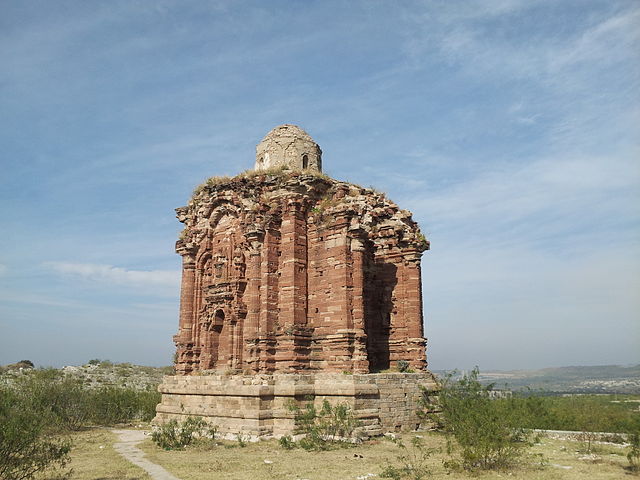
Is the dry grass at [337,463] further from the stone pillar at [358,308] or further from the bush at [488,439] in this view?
the stone pillar at [358,308]

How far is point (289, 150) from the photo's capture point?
21344 millimetres

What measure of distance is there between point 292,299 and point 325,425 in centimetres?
428

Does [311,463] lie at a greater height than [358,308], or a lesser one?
lesser

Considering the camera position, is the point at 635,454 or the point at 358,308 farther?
the point at 358,308

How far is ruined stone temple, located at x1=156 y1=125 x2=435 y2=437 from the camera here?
53.9 feet

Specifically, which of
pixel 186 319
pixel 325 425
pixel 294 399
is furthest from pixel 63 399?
pixel 325 425

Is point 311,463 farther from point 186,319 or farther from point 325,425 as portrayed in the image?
point 186,319

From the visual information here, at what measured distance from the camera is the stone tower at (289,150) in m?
21.3

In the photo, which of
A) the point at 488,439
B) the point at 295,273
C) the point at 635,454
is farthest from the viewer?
the point at 295,273

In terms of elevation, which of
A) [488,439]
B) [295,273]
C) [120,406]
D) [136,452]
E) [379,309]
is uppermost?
[295,273]

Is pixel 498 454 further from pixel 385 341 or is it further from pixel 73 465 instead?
Answer: pixel 73 465

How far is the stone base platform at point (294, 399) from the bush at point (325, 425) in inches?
10.1

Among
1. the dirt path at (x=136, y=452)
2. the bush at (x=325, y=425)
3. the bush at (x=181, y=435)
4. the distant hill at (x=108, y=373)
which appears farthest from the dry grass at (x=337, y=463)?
the distant hill at (x=108, y=373)

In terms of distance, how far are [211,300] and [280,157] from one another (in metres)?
6.29
